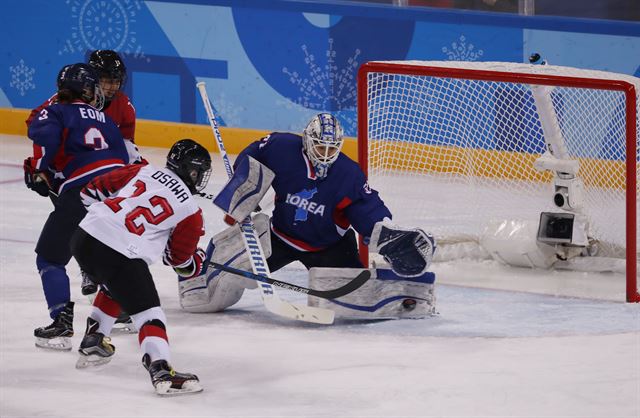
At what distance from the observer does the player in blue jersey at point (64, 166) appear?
16.6 ft

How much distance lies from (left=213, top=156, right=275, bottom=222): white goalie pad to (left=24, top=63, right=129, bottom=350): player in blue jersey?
0.44 m

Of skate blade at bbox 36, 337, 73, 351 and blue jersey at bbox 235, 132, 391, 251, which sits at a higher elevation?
blue jersey at bbox 235, 132, 391, 251

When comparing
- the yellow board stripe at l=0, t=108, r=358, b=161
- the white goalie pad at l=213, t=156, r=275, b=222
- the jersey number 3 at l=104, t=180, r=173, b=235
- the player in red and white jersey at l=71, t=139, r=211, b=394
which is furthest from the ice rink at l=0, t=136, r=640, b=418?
the yellow board stripe at l=0, t=108, r=358, b=161

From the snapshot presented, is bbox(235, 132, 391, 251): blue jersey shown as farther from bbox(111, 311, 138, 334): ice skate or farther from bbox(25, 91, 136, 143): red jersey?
bbox(111, 311, 138, 334): ice skate

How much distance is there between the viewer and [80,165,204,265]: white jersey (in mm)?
4492

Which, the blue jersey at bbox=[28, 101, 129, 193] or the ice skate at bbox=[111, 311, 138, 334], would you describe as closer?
the blue jersey at bbox=[28, 101, 129, 193]

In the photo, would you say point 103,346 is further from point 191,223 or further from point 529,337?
point 529,337

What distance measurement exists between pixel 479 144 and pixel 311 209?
165 cm

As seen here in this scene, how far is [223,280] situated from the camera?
216 inches

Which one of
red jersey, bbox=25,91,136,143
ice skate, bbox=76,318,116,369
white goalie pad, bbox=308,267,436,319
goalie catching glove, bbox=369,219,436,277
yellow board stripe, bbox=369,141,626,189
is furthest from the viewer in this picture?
yellow board stripe, bbox=369,141,626,189

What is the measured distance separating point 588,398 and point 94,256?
5.14 feet

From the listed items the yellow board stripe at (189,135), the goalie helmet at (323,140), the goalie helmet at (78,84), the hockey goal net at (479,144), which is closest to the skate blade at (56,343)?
the goalie helmet at (78,84)

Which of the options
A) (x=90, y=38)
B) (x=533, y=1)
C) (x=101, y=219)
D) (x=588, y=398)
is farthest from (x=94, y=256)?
(x=90, y=38)

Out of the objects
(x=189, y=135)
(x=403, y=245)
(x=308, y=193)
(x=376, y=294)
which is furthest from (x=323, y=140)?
(x=189, y=135)
